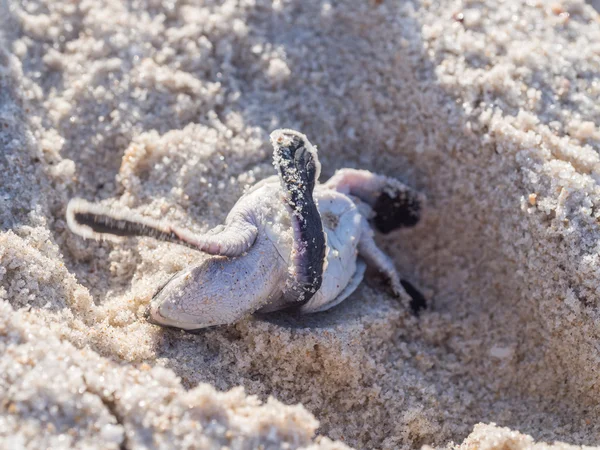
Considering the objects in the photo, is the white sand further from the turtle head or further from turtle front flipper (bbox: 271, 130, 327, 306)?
the turtle head

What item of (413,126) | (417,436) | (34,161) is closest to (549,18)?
(413,126)

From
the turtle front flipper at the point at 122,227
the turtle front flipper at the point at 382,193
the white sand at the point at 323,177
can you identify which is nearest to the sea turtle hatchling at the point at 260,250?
the turtle front flipper at the point at 122,227

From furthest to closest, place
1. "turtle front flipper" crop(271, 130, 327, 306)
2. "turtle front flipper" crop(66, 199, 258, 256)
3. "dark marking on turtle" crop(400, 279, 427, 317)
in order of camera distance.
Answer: "dark marking on turtle" crop(400, 279, 427, 317) < "turtle front flipper" crop(271, 130, 327, 306) < "turtle front flipper" crop(66, 199, 258, 256)

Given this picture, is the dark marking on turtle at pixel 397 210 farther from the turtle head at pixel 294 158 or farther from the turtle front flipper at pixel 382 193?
the turtle head at pixel 294 158

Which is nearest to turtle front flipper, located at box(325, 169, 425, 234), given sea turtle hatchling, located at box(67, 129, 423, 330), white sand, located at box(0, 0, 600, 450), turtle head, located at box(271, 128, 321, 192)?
white sand, located at box(0, 0, 600, 450)

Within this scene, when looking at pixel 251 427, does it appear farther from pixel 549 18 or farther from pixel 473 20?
pixel 549 18

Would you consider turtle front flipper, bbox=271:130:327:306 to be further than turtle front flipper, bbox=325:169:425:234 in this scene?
No
